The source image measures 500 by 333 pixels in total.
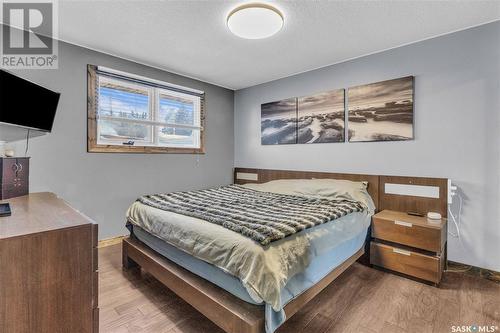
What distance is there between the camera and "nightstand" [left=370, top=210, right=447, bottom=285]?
87.5 inches

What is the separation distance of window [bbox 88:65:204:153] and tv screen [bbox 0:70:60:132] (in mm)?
521

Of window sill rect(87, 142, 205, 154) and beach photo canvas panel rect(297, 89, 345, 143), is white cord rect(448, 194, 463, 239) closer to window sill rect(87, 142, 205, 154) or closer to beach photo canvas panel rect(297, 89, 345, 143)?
beach photo canvas panel rect(297, 89, 345, 143)

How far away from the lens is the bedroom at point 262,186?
56.3 inches

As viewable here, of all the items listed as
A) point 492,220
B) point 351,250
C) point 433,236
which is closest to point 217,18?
point 351,250

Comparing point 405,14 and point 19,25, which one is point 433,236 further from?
point 19,25

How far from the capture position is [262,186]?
3.64 meters

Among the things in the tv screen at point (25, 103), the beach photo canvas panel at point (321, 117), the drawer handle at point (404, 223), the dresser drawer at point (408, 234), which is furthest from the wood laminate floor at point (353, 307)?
the beach photo canvas panel at point (321, 117)

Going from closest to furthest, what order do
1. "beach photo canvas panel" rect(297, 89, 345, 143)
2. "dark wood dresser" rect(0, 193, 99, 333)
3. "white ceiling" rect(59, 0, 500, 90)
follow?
1. "dark wood dresser" rect(0, 193, 99, 333)
2. "white ceiling" rect(59, 0, 500, 90)
3. "beach photo canvas panel" rect(297, 89, 345, 143)

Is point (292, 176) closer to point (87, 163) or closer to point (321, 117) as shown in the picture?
point (321, 117)

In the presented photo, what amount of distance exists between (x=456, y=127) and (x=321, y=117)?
1.53 m

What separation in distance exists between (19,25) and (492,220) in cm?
510

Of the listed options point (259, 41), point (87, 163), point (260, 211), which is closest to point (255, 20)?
point (259, 41)

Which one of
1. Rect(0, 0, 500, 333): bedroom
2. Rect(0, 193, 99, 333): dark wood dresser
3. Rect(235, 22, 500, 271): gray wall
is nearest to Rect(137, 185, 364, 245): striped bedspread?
Rect(0, 0, 500, 333): bedroom

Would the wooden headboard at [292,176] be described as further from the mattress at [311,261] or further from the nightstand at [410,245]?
the mattress at [311,261]
